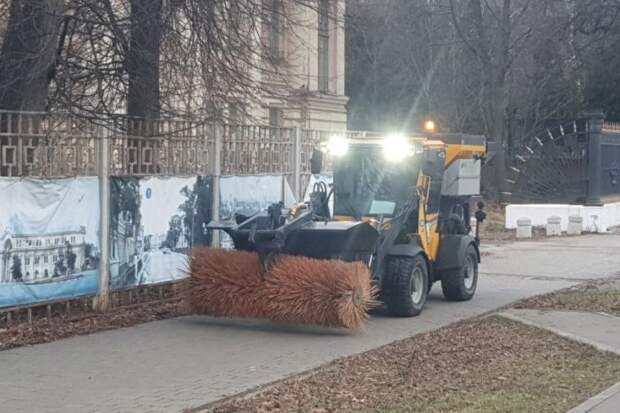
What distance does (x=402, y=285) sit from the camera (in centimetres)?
1294

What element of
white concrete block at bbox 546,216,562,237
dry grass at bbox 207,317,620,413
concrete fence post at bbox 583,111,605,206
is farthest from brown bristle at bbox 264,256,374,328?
concrete fence post at bbox 583,111,605,206

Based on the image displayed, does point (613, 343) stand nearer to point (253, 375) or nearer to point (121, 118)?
point (253, 375)

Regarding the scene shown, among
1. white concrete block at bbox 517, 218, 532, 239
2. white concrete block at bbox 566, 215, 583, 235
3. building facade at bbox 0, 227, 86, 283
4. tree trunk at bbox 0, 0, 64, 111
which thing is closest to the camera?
building facade at bbox 0, 227, 86, 283

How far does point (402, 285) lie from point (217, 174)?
3.47 meters

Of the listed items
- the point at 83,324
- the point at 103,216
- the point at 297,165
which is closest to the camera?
the point at 83,324

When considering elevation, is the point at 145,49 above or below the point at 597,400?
above

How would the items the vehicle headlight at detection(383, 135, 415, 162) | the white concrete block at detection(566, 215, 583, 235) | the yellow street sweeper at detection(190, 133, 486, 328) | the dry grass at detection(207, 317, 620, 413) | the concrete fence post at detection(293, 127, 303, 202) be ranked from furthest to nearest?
the white concrete block at detection(566, 215, 583, 235) < the concrete fence post at detection(293, 127, 303, 202) < the vehicle headlight at detection(383, 135, 415, 162) < the yellow street sweeper at detection(190, 133, 486, 328) < the dry grass at detection(207, 317, 620, 413)

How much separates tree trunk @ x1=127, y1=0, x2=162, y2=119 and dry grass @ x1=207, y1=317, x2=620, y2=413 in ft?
15.9

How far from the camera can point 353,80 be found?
5231 centimetres

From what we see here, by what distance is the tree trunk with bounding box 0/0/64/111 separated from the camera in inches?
488

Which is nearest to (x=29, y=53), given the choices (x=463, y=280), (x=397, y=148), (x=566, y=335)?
(x=397, y=148)

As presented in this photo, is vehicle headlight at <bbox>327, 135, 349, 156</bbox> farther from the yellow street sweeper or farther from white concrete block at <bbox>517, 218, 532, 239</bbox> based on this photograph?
white concrete block at <bbox>517, 218, 532, 239</bbox>

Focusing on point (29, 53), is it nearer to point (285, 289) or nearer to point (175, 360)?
point (285, 289)

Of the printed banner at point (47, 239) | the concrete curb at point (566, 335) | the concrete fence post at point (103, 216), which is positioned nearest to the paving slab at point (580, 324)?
the concrete curb at point (566, 335)
